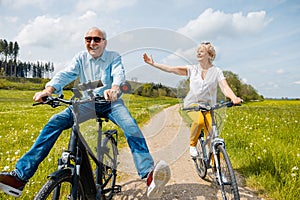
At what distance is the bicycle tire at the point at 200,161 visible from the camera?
4.09 meters

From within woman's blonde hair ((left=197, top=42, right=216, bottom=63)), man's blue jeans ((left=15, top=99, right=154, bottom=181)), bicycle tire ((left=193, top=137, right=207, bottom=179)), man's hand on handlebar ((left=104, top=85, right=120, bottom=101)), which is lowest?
bicycle tire ((left=193, top=137, right=207, bottom=179))

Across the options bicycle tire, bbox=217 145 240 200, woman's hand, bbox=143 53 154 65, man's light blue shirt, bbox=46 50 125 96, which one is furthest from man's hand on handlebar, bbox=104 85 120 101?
bicycle tire, bbox=217 145 240 200

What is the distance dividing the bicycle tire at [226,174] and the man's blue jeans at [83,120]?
38.4 inches

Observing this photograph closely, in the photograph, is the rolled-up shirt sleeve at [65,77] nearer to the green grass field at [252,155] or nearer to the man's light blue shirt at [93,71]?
the man's light blue shirt at [93,71]

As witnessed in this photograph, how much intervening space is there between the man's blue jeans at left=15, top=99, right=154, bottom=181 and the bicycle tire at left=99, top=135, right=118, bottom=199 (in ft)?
1.63

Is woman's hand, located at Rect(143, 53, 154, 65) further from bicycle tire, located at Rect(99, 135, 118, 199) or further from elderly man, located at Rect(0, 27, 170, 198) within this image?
bicycle tire, located at Rect(99, 135, 118, 199)

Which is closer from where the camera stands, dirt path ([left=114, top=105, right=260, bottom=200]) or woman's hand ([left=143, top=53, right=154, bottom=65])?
woman's hand ([left=143, top=53, right=154, bottom=65])

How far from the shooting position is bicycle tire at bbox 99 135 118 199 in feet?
10.2

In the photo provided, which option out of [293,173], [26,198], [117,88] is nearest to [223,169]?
[293,173]

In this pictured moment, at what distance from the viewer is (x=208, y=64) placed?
139 inches

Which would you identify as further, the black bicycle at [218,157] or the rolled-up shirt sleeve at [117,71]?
the black bicycle at [218,157]

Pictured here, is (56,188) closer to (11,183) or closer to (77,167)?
(77,167)

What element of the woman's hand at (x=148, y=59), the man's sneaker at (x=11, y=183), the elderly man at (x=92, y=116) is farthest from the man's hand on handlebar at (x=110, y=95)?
the man's sneaker at (x=11, y=183)

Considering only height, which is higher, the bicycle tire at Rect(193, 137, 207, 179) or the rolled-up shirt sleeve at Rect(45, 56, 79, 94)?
the rolled-up shirt sleeve at Rect(45, 56, 79, 94)
